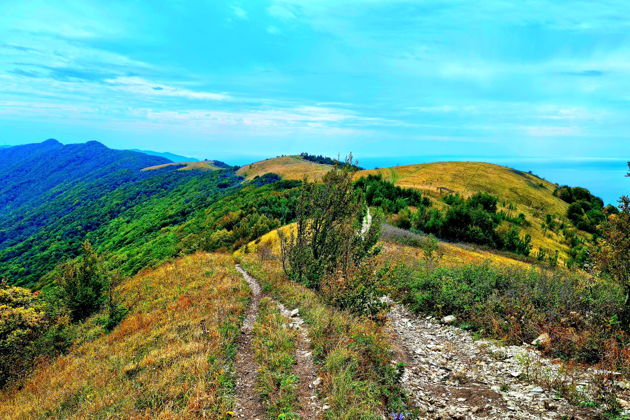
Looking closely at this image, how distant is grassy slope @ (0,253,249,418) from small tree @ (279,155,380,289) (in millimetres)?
3167

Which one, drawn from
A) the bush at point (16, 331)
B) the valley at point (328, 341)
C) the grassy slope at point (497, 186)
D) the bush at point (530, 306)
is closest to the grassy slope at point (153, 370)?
the valley at point (328, 341)

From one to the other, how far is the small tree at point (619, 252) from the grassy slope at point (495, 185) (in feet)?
138

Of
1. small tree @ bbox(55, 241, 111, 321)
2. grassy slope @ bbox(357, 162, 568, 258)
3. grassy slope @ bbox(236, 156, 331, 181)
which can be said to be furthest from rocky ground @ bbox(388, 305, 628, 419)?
grassy slope @ bbox(236, 156, 331, 181)

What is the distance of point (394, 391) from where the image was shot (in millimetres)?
6805

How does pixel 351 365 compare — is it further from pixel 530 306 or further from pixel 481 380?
pixel 530 306

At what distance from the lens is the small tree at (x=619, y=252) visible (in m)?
9.12

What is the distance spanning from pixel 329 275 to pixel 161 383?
24.9ft

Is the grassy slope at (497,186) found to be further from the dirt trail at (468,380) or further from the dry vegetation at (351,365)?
the dry vegetation at (351,365)

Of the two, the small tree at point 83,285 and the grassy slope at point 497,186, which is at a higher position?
the grassy slope at point 497,186

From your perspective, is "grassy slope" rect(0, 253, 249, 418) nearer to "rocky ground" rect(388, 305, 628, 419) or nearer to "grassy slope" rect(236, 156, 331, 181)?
"rocky ground" rect(388, 305, 628, 419)

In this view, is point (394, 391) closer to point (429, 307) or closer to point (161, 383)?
point (161, 383)

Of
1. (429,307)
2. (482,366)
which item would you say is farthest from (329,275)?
(482,366)

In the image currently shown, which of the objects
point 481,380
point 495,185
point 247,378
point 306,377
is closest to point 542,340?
point 481,380

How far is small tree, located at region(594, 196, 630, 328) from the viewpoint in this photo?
9117 mm
